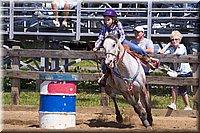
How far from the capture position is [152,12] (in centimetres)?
1906

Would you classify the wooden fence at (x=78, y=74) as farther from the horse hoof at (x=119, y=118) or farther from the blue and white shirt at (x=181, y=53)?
the horse hoof at (x=119, y=118)

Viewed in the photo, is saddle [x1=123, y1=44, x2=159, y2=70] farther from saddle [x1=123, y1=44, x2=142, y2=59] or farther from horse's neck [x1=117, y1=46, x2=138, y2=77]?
horse's neck [x1=117, y1=46, x2=138, y2=77]

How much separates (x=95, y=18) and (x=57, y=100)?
8477 millimetres

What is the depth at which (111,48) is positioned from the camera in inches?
414

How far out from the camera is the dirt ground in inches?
426

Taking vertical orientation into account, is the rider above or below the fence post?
above

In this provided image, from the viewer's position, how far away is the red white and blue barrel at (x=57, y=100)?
10.4m

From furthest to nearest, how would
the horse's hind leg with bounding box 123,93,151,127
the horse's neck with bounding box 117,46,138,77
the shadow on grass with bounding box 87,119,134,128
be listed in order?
the shadow on grass with bounding box 87,119,134,128 → the horse's hind leg with bounding box 123,93,151,127 → the horse's neck with bounding box 117,46,138,77

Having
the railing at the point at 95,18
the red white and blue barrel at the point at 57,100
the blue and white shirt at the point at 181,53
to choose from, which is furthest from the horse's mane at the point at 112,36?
the railing at the point at 95,18

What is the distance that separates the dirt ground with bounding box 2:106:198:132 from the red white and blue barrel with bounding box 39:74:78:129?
7.2 inches

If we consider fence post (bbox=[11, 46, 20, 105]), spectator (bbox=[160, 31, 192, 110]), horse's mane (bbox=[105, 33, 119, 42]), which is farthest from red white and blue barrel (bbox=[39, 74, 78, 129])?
spectator (bbox=[160, 31, 192, 110])

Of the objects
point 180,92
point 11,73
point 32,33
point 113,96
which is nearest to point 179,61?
point 180,92

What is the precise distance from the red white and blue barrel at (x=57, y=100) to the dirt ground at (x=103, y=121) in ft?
0.60

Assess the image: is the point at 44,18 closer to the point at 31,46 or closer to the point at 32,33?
the point at 32,33
